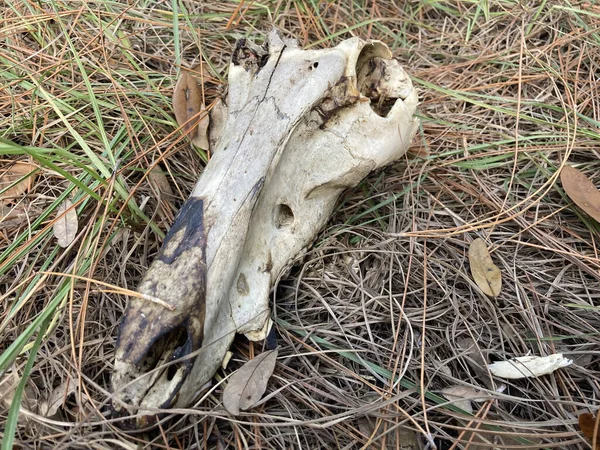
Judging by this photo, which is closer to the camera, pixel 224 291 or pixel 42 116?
pixel 224 291

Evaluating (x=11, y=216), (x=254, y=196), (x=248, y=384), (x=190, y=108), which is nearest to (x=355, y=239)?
(x=254, y=196)

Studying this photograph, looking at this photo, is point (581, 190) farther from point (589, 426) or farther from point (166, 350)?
point (166, 350)

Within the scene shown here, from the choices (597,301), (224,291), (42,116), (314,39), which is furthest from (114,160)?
(597,301)

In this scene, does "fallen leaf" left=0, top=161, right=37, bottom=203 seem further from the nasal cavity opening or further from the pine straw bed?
the nasal cavity opening

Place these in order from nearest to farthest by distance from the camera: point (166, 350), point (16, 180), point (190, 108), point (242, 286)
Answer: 1. point (166, 350)
2. point (242, 286)
3. point (16, 180)
4. point (190, 108)

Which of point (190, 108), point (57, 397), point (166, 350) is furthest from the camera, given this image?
point (190, 108)

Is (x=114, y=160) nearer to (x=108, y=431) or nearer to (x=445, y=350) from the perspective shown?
(x=108, y=431)
